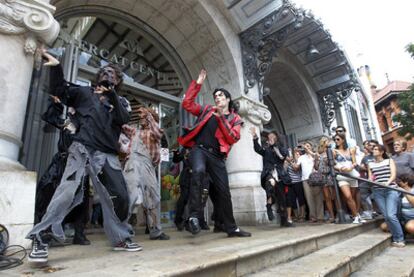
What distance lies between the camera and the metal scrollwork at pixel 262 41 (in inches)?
226

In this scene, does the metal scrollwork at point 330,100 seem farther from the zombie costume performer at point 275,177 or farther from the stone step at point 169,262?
the stone step at point 169,262

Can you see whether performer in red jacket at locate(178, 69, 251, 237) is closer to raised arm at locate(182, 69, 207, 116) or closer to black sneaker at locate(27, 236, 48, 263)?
raised arm at locate(182, 69, 207, 116)

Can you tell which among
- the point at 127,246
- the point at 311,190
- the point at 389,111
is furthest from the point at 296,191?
the point at 389,111

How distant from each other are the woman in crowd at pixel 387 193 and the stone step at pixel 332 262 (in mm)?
721

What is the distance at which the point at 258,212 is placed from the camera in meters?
5.03

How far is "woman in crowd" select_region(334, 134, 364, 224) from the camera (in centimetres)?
495

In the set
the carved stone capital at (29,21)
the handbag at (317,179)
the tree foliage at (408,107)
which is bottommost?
→ the handbag at (317,179)

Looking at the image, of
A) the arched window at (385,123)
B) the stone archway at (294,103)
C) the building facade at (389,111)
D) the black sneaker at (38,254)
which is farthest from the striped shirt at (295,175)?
the arched window at (385,123)

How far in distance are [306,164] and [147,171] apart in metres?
3.60

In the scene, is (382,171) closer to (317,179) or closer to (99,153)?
(317,179)

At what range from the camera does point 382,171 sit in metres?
4.43

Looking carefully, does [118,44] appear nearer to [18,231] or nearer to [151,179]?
[151,179]

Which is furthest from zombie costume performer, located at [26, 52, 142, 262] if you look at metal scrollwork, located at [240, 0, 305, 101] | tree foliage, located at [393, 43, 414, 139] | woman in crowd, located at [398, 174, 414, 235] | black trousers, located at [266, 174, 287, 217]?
tree foliage, located at [393, 43, 414, 139]

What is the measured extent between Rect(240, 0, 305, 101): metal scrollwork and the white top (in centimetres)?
172
